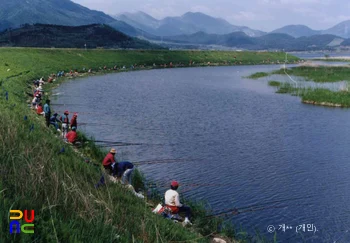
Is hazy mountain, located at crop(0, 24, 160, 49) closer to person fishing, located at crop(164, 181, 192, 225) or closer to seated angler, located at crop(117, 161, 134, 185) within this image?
seated angler, located at crop(117, 161, 134, 185)

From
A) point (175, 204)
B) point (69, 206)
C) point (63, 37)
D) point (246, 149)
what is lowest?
point (246, 149)

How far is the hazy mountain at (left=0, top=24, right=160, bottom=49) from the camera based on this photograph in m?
124

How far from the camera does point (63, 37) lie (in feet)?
451

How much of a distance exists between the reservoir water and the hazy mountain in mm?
83173

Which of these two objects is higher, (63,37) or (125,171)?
(63,37)

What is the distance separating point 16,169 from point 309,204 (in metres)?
12.8

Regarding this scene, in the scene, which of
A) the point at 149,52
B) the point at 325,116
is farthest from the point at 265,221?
the point at 149,52

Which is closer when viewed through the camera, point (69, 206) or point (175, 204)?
point (69, 206)

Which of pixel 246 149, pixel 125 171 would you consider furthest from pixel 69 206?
pixel 246 149

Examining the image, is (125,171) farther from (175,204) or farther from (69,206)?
(69,206)

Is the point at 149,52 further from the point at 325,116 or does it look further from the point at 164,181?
the point at 164,181

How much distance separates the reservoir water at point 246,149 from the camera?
53.3 feet

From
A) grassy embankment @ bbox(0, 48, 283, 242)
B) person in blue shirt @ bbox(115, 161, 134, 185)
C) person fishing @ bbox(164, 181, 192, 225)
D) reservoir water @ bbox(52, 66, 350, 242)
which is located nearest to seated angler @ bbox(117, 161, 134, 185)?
person in blue shirt @ bbox(115, 161, 134, 185)

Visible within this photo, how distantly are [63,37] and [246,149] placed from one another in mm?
125965
